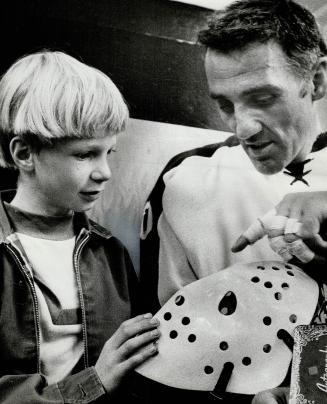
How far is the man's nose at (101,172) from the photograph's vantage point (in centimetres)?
98

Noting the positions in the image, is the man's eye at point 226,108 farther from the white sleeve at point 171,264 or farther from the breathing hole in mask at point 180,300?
the breathing hole in mask at point 180,300

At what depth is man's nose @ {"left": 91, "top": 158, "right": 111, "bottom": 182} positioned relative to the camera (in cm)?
98

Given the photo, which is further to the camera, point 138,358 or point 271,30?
point 271,30

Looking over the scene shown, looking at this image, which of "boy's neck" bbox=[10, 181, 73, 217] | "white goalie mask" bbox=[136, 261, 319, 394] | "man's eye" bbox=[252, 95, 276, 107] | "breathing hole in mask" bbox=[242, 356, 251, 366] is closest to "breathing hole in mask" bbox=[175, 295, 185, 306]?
"white goalie mask" bbox=[136, 261, 319, 394]

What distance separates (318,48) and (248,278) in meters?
0.42

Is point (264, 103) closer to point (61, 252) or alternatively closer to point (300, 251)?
point (300, 251)

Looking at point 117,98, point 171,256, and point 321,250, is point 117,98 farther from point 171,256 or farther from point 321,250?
point 321,250

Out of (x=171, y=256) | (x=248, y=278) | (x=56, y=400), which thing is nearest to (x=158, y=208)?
(x=171, y=256)

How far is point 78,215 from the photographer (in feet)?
3.32

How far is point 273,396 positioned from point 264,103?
0.48 metres

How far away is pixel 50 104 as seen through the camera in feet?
3.12

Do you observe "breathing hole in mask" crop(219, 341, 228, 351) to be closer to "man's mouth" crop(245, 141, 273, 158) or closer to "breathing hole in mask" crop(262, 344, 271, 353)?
"breathing hole in mask" crop(262, 344, 271, 353)

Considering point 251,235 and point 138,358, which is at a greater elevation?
point 251,235

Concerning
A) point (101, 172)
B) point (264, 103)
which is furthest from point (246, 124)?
point (101, 172)
